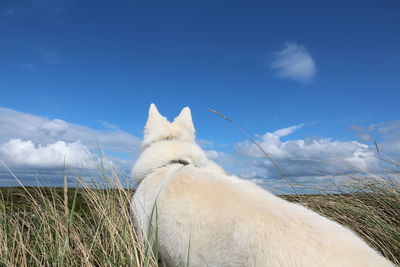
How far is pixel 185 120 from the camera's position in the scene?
5559 mm

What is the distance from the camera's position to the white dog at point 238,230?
7.24 feet

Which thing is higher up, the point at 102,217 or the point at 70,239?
the point at 102,217

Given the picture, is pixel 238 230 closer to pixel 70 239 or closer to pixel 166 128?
pixel 70 239

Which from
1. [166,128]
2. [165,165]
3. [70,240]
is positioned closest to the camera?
[70,240]

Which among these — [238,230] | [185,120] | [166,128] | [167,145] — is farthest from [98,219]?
[238,230]

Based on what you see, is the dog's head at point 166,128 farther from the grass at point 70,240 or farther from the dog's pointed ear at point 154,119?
the grass at point 70,240

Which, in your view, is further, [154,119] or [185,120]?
[185,120]

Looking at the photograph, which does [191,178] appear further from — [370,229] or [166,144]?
[370,229]

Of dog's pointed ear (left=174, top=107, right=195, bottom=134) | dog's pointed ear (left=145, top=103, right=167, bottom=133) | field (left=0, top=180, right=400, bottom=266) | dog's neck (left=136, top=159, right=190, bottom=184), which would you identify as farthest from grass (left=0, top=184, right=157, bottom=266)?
dog's pointed ear (left=174, top=107, right=195, bottom=134)

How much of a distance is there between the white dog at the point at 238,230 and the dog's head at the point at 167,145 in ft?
2.85

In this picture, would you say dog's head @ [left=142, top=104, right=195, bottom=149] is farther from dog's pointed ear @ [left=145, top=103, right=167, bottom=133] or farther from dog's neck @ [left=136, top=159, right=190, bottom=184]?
dog's neck @ [left=136, top=159, right=190, bottom=184]

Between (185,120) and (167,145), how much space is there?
849mm

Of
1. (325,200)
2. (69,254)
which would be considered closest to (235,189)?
(69,254)

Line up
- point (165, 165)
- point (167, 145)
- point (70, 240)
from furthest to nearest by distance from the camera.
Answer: point (167, 145) → point (165, 165) → point (70, 240)
